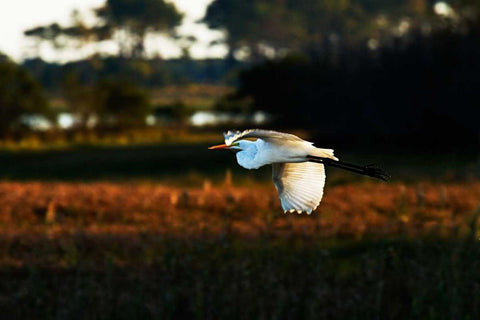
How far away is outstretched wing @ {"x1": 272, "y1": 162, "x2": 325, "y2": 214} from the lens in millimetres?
2945

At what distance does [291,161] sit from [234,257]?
717 centimetres

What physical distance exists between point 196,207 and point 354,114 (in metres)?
15.9

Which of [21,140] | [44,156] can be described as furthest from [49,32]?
[44,156]

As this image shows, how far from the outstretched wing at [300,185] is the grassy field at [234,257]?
2513mm

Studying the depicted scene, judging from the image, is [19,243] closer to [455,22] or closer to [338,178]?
[338,178]

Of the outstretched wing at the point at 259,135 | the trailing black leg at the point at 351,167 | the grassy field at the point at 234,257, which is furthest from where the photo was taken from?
the grassy field at the point at 234,257

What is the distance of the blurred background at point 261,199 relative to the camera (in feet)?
28.4

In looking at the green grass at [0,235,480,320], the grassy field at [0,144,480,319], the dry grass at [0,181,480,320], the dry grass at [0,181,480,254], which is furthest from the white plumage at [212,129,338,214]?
the dry grass at [0,181,480,254]

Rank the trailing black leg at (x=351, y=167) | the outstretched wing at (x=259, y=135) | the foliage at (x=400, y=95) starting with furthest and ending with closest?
the foliage at (x=400, y=95) → the trailing black leg at (x=351, y=167) → the outstretched wing at (x=259, y=135)

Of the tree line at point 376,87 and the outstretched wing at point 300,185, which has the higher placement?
the tree line at point 376,87

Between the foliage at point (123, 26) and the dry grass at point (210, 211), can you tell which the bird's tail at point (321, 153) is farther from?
the foliage at point (123, 26)

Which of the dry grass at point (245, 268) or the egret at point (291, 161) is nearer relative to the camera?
the egret at point (291, 161)

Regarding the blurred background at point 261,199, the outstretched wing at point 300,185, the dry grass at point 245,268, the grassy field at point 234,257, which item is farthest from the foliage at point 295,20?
the outstretched wing at point 300,185

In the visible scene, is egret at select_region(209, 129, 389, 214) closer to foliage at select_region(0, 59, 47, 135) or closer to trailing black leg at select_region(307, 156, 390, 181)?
trailing black leg at select_region(307, 156, 390, 181)
